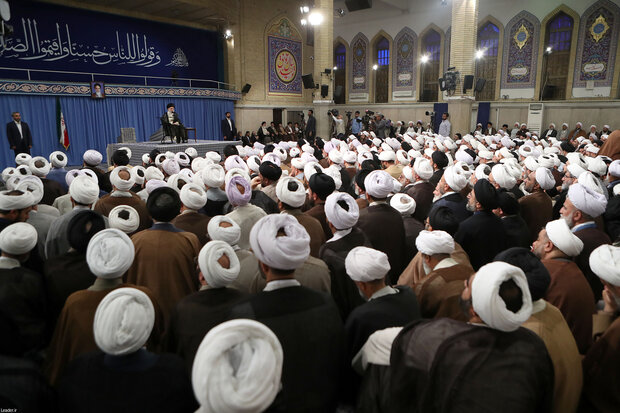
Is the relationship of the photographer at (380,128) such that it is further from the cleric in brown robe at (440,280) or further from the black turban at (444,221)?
the cleric in brown robe at (440,280)

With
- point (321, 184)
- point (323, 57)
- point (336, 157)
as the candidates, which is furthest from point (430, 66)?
point (321, 184)

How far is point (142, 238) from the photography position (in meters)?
2.27

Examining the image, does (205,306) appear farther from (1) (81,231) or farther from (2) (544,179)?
(2) (544,179)

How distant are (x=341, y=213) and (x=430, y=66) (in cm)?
1645

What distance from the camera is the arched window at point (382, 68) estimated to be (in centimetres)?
1802

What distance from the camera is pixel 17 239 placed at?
1.92 meters

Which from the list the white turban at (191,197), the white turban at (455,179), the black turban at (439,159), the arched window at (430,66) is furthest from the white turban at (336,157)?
the arched window at (430,66)

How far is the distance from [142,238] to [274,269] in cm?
111

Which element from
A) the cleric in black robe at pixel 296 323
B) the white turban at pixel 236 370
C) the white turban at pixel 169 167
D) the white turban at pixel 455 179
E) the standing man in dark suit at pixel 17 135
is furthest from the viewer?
the standing man in dark suit at pixel 17 135

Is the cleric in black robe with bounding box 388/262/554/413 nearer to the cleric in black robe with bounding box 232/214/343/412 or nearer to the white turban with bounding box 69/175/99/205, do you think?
the cleric in black robe with bounding box 232/214/343/412

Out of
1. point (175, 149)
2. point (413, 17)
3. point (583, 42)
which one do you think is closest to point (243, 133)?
point (175, 149)

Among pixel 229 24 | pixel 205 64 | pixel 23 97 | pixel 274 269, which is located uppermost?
pixel 229 24

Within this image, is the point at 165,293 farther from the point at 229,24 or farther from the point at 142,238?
the point at 229,24

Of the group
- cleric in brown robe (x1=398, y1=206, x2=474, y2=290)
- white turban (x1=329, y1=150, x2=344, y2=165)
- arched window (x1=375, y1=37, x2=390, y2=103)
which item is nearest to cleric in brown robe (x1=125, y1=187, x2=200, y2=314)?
cleric in brown robe (x1=398, y1=206, x2=474, y2=290)
